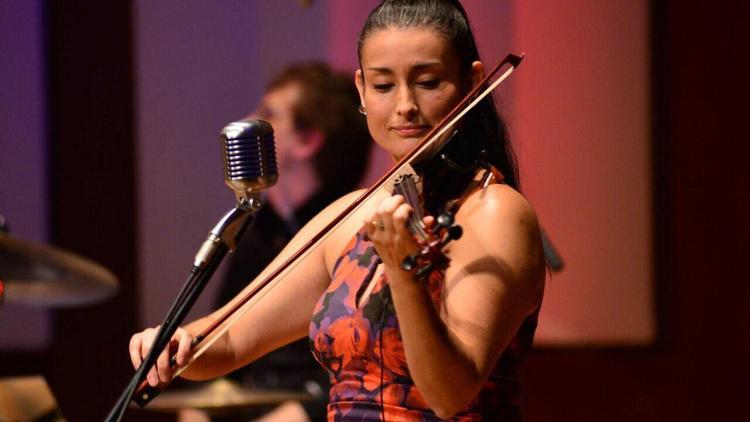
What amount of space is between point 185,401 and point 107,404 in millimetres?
1300

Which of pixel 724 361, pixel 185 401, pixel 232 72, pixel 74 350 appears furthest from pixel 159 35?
pixel 724 361

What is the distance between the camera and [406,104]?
1430mm

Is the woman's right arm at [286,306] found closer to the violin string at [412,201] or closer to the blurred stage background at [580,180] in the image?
the violin string at [412,201]

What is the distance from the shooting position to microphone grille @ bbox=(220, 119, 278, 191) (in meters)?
1.34

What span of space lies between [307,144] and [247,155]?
4.92ft

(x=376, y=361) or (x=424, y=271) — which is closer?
(x=424, y=271)

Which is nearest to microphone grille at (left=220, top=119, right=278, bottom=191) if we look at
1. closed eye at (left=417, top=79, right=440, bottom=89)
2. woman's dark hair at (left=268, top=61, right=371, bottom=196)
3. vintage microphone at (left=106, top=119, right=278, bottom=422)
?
vintage microphone at (left=106, top=119, right=278, bottom=422)

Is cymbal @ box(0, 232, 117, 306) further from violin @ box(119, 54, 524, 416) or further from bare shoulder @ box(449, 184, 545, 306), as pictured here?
bare shoulder @ box(449, 184, 545, 306)

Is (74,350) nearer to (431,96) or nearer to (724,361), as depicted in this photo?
(724,361)

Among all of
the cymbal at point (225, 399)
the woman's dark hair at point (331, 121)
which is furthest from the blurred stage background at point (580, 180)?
the cymbal at point (225, 399)

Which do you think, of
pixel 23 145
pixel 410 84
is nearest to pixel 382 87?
pixel 410 84

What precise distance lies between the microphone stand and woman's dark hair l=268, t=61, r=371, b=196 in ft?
4.72

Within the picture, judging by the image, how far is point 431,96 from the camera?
144 cm

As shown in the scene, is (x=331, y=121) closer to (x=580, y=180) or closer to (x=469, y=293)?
(x=580, y=180)
